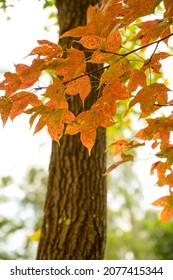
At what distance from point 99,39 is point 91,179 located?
3.49 ft

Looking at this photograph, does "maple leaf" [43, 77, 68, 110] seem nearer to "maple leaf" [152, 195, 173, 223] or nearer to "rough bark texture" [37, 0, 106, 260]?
"maple leaf" [152, 195, 173, 223]

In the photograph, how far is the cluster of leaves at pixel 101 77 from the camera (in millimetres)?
696

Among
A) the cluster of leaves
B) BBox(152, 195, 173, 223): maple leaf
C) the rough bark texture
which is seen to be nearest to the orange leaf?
the cluster of leaves

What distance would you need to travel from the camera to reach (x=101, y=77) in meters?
0.78

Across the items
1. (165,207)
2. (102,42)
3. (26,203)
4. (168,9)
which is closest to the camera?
(168,9)

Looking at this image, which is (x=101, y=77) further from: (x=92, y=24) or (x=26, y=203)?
(x=26, y=203)

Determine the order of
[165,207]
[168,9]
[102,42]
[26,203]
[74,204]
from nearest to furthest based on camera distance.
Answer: [168,9] → [102,42] → [165,207] → [74,204] → [26,203]

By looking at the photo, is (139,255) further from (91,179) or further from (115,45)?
(115,45)

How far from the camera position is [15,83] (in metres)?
0.87

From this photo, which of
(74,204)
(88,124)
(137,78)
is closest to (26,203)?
(74,204)

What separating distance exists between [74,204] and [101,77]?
0.99 metres

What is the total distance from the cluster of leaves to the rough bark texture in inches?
29.5

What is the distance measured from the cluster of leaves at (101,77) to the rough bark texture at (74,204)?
0.75 m

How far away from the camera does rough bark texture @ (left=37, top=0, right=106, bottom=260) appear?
1.61m
